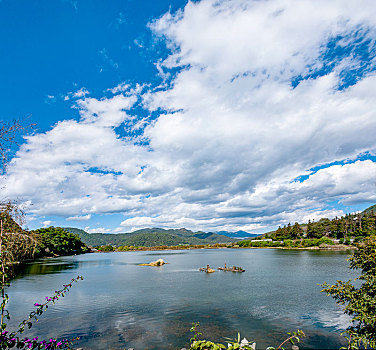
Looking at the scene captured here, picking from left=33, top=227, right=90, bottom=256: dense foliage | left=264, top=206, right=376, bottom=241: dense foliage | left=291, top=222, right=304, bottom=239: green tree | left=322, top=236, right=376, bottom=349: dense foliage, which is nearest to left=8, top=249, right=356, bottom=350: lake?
left=322, top=236, right=376, bottom=349: dense foliage

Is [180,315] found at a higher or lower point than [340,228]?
lower

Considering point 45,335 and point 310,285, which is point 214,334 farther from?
point 310,285

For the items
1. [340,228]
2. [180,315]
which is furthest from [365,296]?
[340,228]

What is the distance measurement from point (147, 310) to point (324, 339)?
18.7 m

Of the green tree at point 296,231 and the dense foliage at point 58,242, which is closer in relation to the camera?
the dense foliage at point 58,242

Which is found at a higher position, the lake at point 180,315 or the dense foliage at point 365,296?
the dense foliage at point 365,296

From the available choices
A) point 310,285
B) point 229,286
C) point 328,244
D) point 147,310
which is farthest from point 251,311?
point 328,244

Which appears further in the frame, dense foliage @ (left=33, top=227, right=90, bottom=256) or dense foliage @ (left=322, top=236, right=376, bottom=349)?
dense foliage @ (left=33, top=227, right=90, bottom=256)

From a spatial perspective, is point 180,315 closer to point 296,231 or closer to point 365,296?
point 365,296

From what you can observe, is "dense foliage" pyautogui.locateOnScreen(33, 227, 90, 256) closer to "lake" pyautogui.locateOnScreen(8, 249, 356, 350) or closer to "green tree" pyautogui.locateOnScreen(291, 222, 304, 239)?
"lake" pyautogui.locateOnScreen(8, 249, 356, 350)

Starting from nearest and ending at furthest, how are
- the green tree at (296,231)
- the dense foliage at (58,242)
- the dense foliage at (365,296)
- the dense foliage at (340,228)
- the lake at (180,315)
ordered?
the dense foliage at (365,296)
the lake at (180,315)
the dense foliage at (58,242)
the dense foliage at (340,228)
the green tree at (296,231)

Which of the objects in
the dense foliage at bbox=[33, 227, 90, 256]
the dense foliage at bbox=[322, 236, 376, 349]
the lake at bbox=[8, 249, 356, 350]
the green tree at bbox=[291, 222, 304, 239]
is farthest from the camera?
the green tree at bbox=[291, 222, 304, 239]

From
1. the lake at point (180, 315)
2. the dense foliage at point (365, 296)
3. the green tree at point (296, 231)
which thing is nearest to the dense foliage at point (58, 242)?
the lake at point (180, 315)

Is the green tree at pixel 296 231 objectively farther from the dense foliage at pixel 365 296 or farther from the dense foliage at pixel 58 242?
the dense foliage at pixel 365 296
